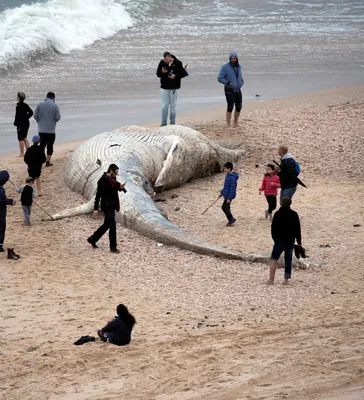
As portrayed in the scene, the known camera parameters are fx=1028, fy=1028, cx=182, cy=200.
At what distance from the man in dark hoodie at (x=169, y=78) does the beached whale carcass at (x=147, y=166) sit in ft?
4.65

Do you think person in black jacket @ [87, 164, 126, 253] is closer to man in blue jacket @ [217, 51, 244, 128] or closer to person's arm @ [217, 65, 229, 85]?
man in blue jacket @ [217, 51, 244, 128]

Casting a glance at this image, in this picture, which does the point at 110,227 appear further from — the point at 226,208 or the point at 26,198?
the point at 226,208

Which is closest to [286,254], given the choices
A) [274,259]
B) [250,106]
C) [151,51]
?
[274,259]

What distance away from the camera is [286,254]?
12727 mm

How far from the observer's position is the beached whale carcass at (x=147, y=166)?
48.5 ft

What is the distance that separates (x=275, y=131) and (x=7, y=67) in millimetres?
10718

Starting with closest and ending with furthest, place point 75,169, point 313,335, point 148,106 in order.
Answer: point 313,335, point 75,169, point 148,106

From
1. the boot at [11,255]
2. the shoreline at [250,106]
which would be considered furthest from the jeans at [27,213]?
the shoreline at [250,106]

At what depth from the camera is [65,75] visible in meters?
27.5

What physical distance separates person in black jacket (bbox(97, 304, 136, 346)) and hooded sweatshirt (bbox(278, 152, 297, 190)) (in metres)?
5.45

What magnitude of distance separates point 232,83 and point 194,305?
9613 mm

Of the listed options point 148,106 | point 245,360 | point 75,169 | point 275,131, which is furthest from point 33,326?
point 148,106

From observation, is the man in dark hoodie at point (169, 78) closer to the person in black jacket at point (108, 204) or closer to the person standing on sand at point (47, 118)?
the person standing on sand at point (47, 118)

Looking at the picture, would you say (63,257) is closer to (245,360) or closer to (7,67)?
(245,360)
